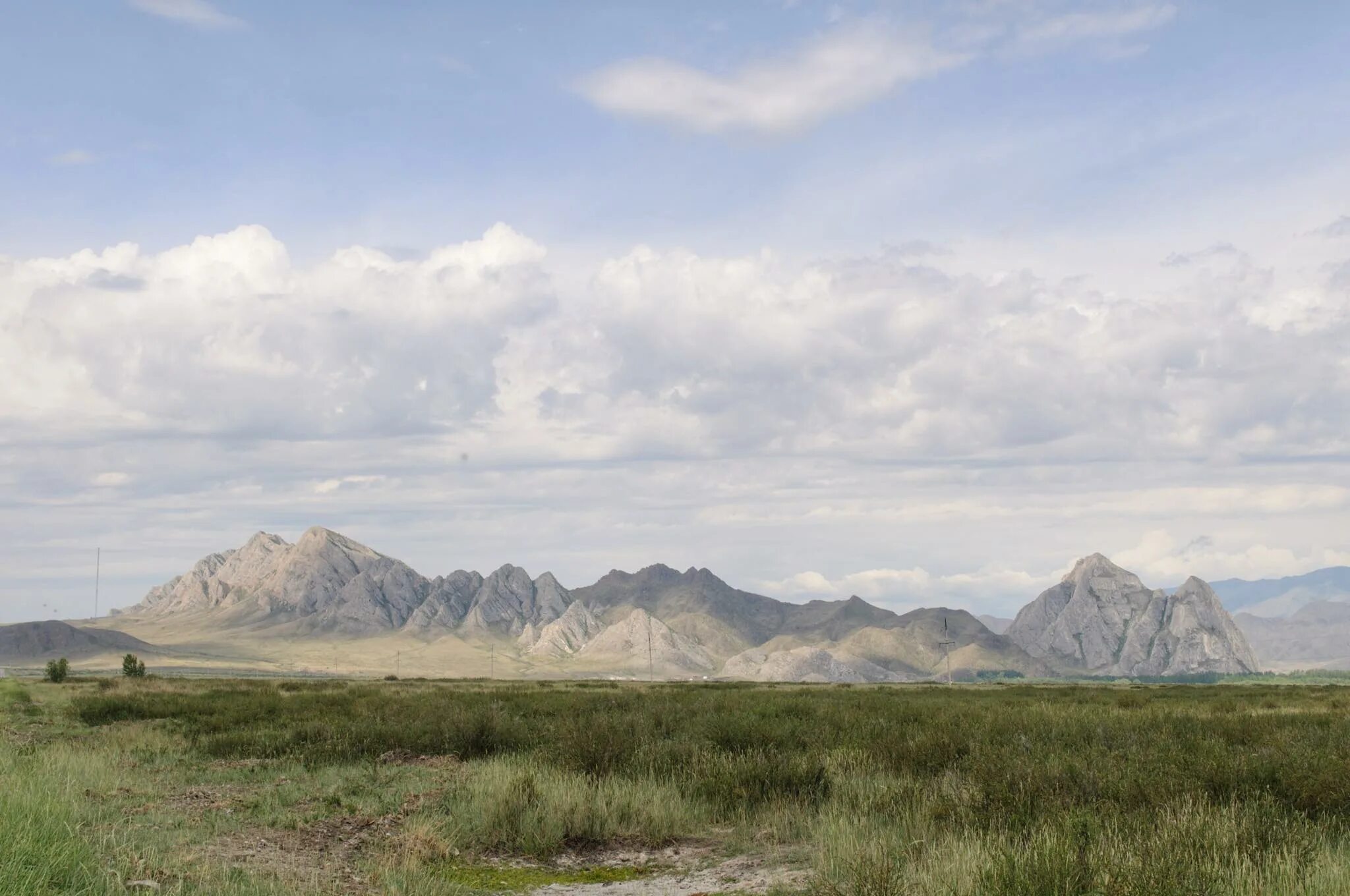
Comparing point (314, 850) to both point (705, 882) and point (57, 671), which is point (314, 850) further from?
point (57, 671)

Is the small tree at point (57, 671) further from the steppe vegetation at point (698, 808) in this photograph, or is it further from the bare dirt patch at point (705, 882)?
the bare dirt patch at point (705, 882)

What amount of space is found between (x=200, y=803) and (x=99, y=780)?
233cm

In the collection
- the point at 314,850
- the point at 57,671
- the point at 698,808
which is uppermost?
the point at 314,850

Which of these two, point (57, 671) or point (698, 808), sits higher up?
point (698, 808)

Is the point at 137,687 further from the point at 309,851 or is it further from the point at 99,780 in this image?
the point at 309,851

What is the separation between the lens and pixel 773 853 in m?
11.6

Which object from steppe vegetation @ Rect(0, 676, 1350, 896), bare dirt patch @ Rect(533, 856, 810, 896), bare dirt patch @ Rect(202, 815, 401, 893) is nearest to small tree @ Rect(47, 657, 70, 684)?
steppe vegetation @ Rect(0, 676, 1350, 896)

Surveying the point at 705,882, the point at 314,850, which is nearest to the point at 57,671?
the point at 314,850

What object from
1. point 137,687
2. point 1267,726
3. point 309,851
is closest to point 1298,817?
point 309,851

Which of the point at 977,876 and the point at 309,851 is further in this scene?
the point at 309,851

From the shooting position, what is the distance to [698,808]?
14.0 metres

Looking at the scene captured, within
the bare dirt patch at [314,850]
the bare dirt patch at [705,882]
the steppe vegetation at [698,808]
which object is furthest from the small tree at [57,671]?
the bare dirt patch at [705,882]

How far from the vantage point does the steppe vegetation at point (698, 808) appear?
8656 millimetres

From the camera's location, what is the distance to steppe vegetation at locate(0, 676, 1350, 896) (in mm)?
8656
